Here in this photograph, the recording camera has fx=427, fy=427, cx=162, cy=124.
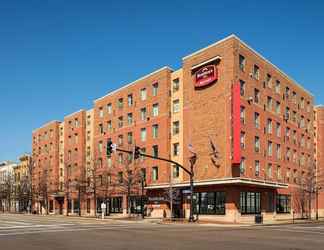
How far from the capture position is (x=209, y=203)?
163ft

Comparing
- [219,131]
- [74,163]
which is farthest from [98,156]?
[219,131]

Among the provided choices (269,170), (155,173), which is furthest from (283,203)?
(155,173)

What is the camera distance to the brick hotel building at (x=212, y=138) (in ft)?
157

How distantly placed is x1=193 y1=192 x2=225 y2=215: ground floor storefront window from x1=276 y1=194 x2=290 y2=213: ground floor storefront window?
11.7 meters

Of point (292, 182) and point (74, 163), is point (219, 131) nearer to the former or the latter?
point (292, 182)

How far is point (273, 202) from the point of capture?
54.8 metres

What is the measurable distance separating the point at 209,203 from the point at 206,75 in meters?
15.0

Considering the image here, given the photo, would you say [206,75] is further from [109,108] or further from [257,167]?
[109,108]

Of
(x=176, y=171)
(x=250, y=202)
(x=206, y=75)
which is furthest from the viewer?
(x=176, y=171)

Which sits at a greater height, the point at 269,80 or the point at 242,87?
the point at 269,80

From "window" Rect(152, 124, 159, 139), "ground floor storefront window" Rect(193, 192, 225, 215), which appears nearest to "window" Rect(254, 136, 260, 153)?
"ground floor storefront window" Rect(193, 192, 225, 215)

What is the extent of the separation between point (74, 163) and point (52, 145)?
1287 centimetres

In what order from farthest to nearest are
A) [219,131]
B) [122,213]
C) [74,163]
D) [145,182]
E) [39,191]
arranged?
[39,191] < [74,163] < [122,213] < [145,182] < [219,131]

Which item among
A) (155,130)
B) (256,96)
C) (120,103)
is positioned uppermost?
(120,103)
